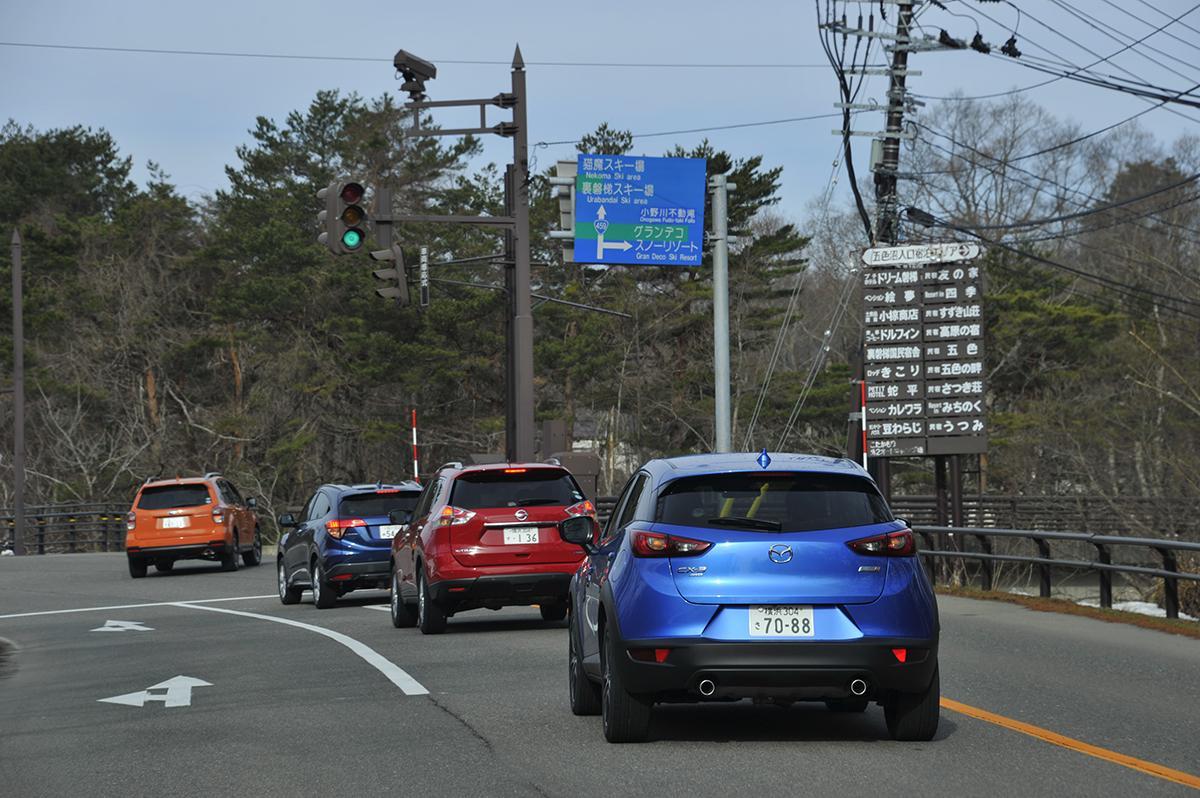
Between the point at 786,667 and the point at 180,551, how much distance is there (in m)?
24.6

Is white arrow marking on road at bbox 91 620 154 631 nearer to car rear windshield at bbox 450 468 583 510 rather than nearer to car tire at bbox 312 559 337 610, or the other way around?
car tire at bbox 312 559 337 610

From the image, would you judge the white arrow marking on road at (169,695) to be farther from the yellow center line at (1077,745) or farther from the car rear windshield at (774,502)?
the yellow center line at (1077,745)

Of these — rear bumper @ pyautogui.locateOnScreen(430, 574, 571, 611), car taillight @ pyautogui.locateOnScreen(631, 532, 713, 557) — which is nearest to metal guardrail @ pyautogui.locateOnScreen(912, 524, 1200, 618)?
rear bumper @ pyautogui.locateOnScreen(430, 574, 571, 611)

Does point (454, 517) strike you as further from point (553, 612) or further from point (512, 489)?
point (553, 612)

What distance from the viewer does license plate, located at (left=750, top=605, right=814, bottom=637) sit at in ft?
28.3

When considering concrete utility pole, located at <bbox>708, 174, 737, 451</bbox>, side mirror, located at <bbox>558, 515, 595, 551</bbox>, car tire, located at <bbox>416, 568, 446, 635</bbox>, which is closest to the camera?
side mirror, located at <bbox>558, 515, 595, 551</bbox>

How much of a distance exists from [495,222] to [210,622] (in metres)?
9.45

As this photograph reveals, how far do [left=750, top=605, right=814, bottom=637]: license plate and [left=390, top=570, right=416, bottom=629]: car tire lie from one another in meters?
10.2

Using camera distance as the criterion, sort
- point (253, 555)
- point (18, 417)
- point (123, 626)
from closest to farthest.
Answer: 1. point (123, 626)
2. point (253, 555)
3. point (18, 417)

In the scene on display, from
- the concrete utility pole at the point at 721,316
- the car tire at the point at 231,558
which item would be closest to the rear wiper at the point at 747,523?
the concrete utility pole at the point at 721,316

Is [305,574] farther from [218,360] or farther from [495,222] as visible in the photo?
[218,360]

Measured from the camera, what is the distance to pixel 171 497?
104 feet

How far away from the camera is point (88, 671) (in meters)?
15.1

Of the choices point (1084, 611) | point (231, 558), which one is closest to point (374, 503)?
point (1084, 611)
